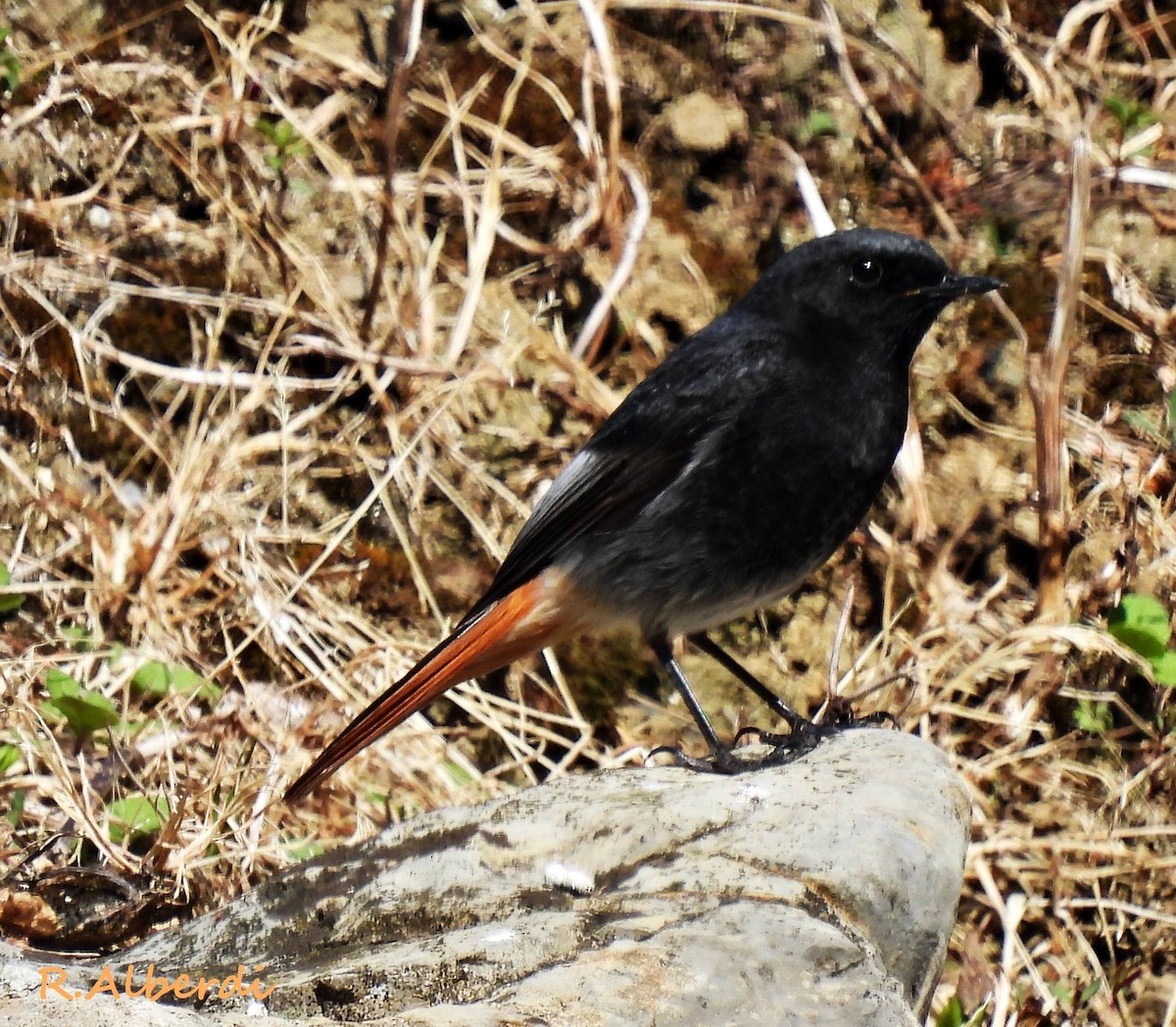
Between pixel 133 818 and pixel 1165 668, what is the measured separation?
10.2 ft

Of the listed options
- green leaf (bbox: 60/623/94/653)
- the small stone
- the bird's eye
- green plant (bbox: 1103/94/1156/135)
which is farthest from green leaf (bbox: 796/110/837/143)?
green leaf (bbox: 60/623/94/653)

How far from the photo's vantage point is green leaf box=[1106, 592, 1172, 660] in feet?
15.1

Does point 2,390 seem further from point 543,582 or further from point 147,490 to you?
point 543,582

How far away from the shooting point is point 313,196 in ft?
18.5

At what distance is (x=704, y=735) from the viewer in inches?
161

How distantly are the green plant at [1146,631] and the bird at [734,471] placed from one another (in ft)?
3.91

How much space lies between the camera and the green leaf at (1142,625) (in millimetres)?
4598

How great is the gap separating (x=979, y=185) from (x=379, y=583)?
2864mm

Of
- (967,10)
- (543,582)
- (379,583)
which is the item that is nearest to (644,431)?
(543,582)

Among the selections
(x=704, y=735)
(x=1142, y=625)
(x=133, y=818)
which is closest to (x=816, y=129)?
(x=1142, y=625)

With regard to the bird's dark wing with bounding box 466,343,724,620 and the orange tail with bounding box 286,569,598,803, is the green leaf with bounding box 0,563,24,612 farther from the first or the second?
the bird's dark wing with bounding box 466,343,724,620

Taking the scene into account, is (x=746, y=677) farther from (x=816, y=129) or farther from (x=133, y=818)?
(x=816, y=129)

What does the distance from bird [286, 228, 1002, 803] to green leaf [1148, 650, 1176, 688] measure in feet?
4.07

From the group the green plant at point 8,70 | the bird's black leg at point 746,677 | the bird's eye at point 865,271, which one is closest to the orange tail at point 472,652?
the bird's black leg at point 746,677
